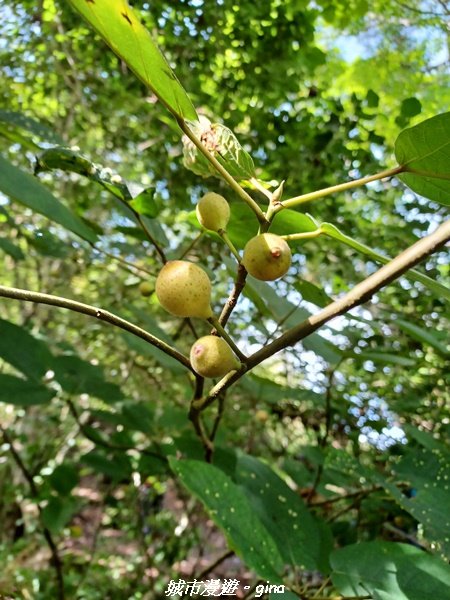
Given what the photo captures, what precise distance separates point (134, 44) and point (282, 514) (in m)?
0.84

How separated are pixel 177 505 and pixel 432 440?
11.6 ft

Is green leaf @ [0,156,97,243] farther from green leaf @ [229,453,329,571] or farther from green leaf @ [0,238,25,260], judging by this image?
green leaf @ [229,453,329,571]

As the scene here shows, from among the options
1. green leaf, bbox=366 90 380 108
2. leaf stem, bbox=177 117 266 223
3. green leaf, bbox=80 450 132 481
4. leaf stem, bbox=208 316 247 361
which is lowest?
leaf stem, bbox=208 316 247 361

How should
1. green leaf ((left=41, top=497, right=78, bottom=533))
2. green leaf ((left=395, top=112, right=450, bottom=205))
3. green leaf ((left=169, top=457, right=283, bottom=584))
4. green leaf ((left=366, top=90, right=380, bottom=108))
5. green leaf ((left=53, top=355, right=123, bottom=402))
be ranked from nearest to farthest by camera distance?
green leaf ((left=395, top=112, right=450, bottom=205)), green leaf ((left=169, top=457, right=283, bottom=584)), green leaf ((left=53, top=355, right=123, bottom=402)), green leaf ((left=41, top=497, right=78, bottom=533)), green leaf ((left=366, top=90, right=380, bottom=108))

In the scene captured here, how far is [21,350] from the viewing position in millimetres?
1215

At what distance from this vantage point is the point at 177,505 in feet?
14.4

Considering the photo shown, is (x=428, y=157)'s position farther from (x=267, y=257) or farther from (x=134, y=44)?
(x=134, y=44)

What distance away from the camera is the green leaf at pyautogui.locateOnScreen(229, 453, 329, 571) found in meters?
0.93

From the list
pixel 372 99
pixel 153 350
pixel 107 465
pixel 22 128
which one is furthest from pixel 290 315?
pixel 372 99

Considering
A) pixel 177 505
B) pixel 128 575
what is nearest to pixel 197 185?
pixel 128 575

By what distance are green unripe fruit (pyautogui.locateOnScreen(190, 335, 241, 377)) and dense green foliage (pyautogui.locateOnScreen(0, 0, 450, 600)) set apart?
31 millimetres

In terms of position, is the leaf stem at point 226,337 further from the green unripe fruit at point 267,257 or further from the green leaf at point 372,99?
the green leaf at point 372,99

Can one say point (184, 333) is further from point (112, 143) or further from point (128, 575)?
point (128, 575)

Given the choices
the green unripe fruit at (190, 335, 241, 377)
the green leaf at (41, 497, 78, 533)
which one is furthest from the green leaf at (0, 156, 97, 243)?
the green leaf at (41, 497, 78, 533)
